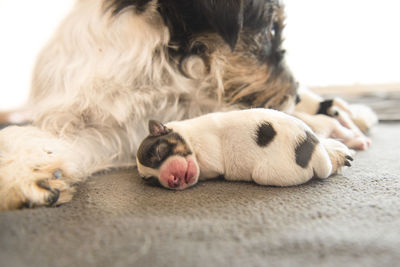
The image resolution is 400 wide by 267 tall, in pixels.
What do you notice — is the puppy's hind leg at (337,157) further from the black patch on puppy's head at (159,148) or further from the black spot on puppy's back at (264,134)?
the black patch on puppy's head at (159,148)

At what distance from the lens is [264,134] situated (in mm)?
741

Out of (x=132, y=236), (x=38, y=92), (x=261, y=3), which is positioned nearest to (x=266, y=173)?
(x=132, y=236)

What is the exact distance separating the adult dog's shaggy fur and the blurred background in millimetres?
1754

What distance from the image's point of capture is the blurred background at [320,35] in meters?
2.71

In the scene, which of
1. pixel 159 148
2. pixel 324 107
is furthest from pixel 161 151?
pixel 324 107

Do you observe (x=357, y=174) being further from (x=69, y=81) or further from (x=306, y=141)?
(x=69, y=81)

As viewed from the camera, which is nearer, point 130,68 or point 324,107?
point 130,68

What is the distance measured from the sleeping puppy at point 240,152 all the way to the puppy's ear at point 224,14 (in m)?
0.33

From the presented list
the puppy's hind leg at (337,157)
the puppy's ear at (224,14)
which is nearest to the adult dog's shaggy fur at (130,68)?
the puppy's ear at (224,14)

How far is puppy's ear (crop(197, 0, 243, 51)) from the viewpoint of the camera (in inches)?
37.3

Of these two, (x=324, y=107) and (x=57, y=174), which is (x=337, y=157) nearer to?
(x=324, y=107)

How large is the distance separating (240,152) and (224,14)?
48cm

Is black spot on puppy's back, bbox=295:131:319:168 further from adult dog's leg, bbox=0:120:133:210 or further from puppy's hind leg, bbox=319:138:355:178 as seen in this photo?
adult dog's leg, bbox=0:120:133:210

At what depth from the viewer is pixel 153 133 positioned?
819 millimetres
